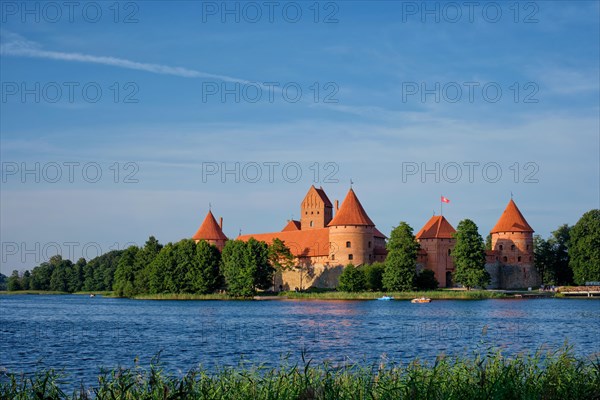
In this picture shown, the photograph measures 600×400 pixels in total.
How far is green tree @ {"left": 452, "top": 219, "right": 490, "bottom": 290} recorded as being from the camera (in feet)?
215

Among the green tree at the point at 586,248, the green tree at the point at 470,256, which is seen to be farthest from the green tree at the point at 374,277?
the green tree at the point at 586,248

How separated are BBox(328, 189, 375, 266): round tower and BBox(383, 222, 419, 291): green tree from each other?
906 cm

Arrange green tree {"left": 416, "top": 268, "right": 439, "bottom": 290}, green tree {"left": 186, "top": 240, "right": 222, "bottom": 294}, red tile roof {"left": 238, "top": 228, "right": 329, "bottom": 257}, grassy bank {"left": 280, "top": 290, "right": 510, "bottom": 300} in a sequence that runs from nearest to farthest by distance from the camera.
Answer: grassy bank {"left": 280, "top": 290, "right": 510, "bottom": 300} < green tree {"left": 416, "top": 268, "right": 439, "bottom": 290} < green tree {"left": 186, "top": 240, "right": 222, "bottom": 294} < red tile roof {"left": 238, "top": 228, "right": 329, "bottom": 257}

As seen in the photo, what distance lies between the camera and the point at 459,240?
66312 millimetres

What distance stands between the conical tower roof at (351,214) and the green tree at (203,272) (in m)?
13.5

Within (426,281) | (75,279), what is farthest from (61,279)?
(426,281)

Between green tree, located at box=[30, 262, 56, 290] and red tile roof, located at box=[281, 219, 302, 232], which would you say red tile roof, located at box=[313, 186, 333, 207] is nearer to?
red tile roof, located at box=[281, 219, 302, 232]

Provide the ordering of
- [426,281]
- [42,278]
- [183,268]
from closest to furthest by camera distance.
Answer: [426,281] → [183,268] → [42,278]

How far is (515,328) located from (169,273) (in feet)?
144

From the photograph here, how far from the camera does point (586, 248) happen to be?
70375mm

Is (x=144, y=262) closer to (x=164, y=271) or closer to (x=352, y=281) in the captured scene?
(x=164, y=271)

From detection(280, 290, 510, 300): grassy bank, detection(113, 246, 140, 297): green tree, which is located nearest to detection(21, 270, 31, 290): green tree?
detection(113, 246, 140, 297): green tree

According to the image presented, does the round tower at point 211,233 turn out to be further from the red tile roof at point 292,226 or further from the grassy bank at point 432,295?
the grassy bank at point 432,295

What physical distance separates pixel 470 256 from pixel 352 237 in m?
13.3
